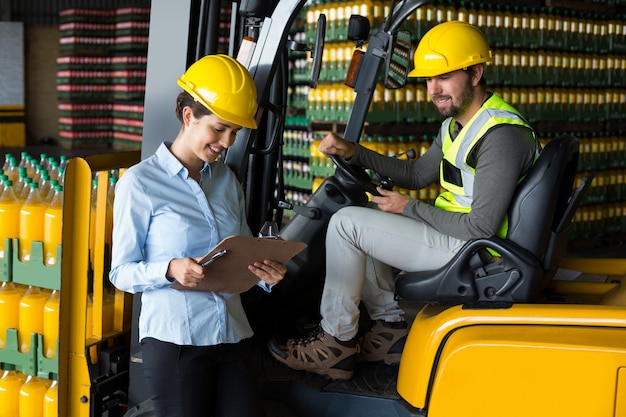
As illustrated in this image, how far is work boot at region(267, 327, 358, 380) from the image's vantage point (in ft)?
12.0

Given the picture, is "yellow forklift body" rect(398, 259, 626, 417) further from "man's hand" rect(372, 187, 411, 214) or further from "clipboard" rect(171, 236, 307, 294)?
"clipboard" rect(171, 236, 307, 294)

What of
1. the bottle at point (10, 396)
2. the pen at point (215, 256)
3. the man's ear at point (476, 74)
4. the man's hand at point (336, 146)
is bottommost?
the bottle at point (10, 396)

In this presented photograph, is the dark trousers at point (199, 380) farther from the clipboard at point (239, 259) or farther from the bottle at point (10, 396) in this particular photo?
the bottle at point (10, 396)

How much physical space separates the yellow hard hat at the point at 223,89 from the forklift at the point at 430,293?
0.57 meters

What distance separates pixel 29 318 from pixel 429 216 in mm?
2205

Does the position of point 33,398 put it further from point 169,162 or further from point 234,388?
point 169,162

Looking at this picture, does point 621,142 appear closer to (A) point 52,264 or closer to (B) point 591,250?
(B) point 591,250

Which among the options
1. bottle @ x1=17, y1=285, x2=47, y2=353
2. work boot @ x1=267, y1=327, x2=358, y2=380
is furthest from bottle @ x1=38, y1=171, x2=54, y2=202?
work boot @ x1=267, y1=327, x2=358, y2=380

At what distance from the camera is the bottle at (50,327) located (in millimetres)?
4148

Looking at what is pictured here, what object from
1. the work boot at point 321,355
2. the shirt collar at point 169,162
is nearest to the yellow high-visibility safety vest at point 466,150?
the work boot at point 321,355

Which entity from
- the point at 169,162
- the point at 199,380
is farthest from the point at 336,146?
the point at 199,380

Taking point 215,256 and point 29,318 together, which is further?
point 29,318

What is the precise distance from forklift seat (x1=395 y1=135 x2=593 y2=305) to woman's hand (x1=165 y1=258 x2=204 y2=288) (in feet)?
3.29

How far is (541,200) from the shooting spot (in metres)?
3.17
